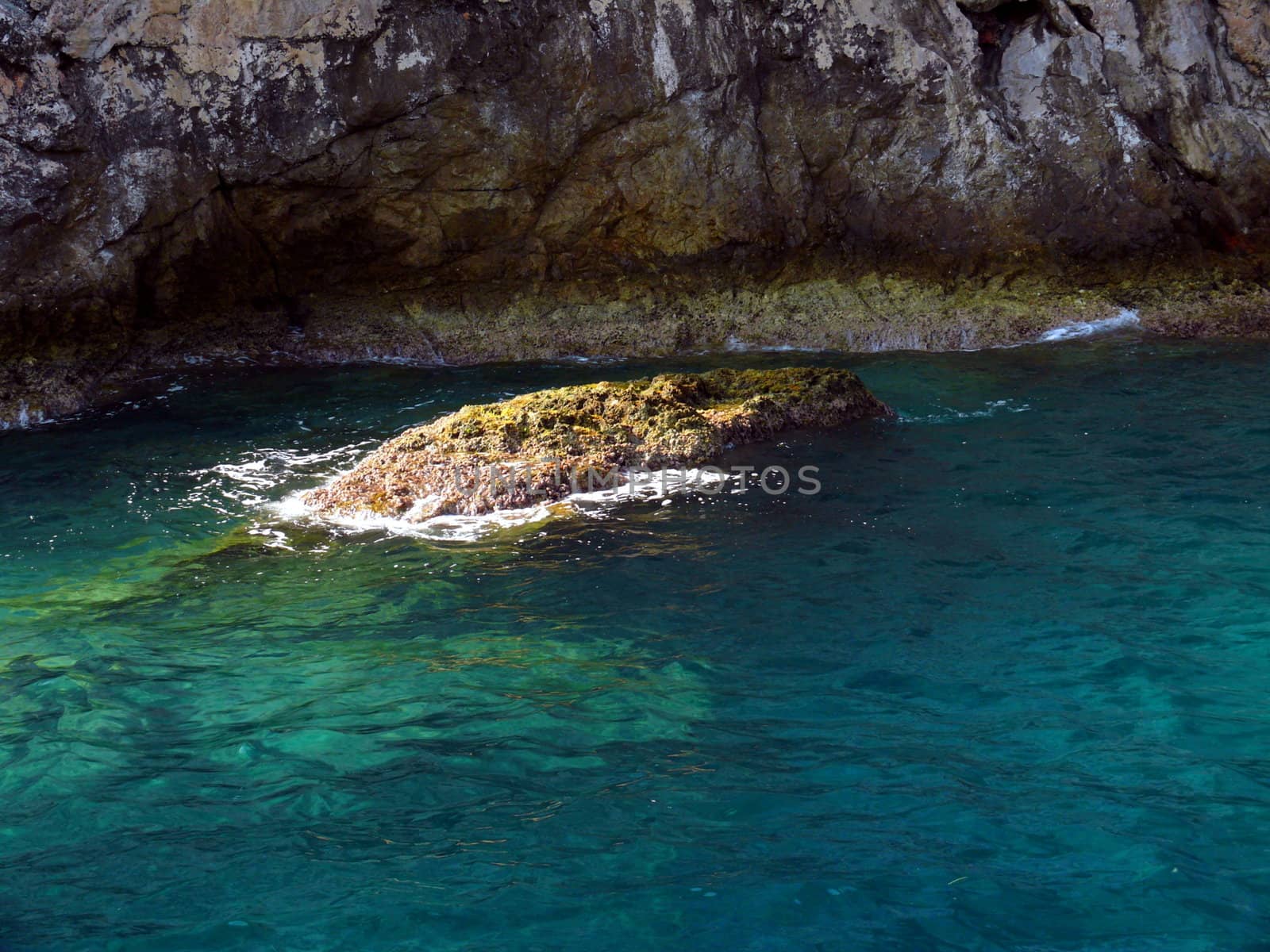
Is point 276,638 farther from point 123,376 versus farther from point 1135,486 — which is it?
point 123,376

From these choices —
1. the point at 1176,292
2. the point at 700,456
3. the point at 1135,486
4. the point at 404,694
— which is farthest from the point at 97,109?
the point at 1176,292

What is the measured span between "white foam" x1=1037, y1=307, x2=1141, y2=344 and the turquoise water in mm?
3442

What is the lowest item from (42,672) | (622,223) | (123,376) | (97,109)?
(42,672)

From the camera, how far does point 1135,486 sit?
689 centimetres

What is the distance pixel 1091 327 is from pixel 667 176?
450 cm

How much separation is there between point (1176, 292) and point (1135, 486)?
217 inches

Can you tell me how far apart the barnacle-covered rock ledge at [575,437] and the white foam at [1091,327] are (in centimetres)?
324

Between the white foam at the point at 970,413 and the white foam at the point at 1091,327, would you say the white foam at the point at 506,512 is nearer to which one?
the white foam at the point at 970,413

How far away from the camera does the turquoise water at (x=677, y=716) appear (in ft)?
11.1

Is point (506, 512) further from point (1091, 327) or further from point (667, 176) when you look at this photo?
point (1091, 327)

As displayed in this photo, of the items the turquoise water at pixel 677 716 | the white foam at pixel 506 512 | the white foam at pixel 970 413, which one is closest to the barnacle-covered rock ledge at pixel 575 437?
the white foam at pixel 506 512

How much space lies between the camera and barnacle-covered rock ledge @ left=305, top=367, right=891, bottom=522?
7305 millimetres

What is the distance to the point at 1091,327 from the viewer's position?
1134 cm

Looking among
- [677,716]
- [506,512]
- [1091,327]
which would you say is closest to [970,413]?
[1091,327]
